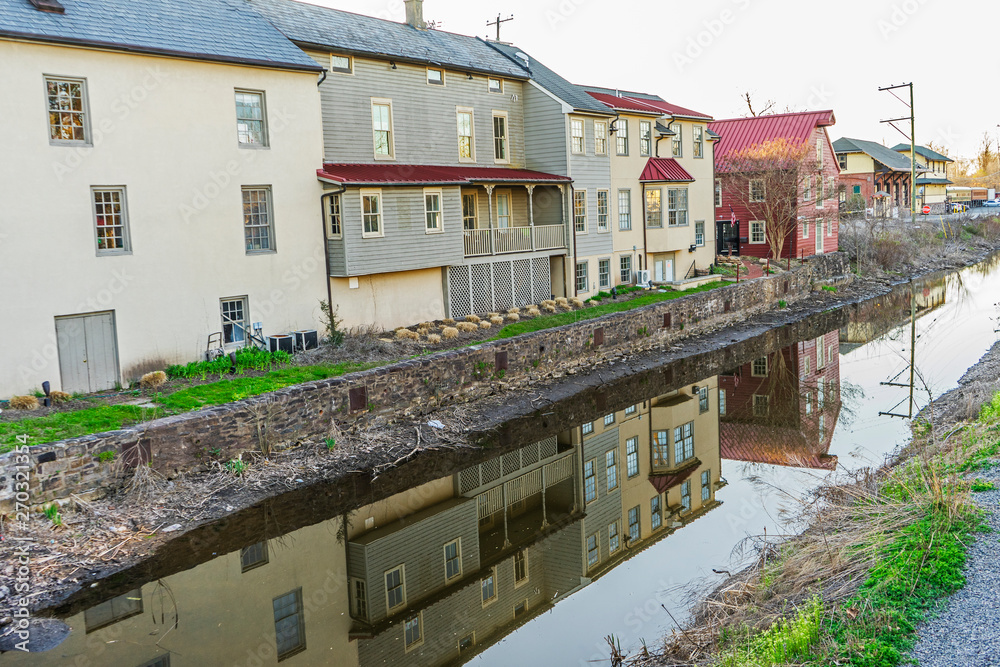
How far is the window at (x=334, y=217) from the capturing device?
2294cm

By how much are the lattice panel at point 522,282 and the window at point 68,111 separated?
14.8m

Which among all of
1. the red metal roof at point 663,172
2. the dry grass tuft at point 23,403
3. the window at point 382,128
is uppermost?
the window at point 382,128

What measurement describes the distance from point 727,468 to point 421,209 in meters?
12.4

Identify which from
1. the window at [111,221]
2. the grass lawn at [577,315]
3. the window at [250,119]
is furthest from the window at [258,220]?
the grass lawn at [577,315]

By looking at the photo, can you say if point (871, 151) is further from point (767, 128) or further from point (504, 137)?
point (504, 137)

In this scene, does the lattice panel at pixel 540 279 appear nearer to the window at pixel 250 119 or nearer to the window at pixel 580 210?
the window at pixel 580 210

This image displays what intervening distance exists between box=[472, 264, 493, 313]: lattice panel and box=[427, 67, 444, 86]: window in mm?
6250

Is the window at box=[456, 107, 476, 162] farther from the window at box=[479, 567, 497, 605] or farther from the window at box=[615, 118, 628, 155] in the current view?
the window at box=[479, 567, 497, 605]

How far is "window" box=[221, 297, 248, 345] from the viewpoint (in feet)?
68.3

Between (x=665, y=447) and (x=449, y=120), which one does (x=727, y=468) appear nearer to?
(x=665, y=447)

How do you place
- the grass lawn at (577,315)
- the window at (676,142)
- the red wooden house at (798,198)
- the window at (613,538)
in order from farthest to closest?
the red wooden house at (798,198), the window at (676,142), the grass lawn at (577,315), the window at (613,538)

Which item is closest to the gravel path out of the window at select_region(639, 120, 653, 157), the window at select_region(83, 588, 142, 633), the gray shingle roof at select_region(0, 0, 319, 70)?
the window at select_region(83, 588, 142, 633)

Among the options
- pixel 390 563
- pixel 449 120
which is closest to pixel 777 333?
pixel 449 120

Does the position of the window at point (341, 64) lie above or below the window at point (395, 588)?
above
